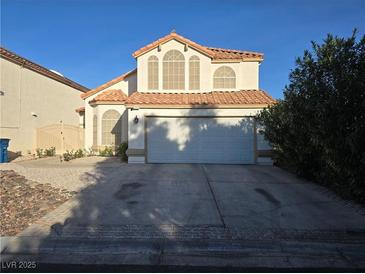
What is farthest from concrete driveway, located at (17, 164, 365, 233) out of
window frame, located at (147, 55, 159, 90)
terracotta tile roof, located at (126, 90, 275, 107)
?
window frame, located at (147, 55, 159, 90)

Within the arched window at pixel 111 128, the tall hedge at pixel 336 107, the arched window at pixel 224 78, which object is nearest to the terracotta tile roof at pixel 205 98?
the arched window at pixel 224 78

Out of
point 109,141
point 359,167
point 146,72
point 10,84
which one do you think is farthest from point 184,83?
point 359,167

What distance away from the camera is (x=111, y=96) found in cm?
2033

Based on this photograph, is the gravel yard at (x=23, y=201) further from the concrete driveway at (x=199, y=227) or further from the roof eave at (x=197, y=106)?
the roof eave at (x=197, y=106)

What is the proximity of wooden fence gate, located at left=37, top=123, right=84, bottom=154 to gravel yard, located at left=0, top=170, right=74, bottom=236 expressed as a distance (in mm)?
10469

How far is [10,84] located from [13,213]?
1345 centimetres

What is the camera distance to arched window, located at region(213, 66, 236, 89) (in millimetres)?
18297

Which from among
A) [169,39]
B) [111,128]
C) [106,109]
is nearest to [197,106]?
[169,39]

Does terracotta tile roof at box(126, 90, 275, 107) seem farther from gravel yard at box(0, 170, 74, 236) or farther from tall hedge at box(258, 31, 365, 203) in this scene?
gravel yard at box(0, 170, 74, 236)

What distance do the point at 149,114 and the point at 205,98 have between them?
289cm

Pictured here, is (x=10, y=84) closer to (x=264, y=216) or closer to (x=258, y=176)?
(x=258, y=176)

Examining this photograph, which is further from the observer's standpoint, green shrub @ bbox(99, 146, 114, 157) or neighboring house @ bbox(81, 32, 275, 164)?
green shrub @ bbox(99, 146, 114, 157)

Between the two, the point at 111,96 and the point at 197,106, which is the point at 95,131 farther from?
the point at 197,106

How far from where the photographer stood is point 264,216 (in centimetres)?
734
